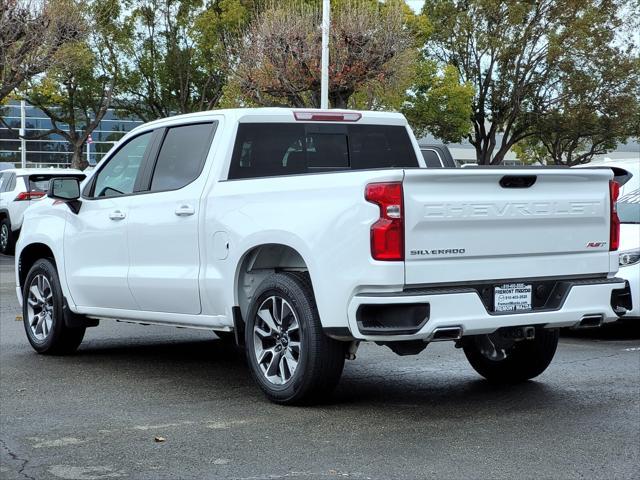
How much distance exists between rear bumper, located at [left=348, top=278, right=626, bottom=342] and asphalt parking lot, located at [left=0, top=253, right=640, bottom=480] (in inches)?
22.1

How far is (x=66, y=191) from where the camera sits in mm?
8641

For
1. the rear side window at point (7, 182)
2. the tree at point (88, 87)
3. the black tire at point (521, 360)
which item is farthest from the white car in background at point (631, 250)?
the tree at point (88, 87)

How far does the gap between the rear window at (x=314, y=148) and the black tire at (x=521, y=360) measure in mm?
1590

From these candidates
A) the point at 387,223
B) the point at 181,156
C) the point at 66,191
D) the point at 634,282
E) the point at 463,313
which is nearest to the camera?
the point at 387,223

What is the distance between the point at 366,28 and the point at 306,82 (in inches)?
102

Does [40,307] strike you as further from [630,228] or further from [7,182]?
[7,182]

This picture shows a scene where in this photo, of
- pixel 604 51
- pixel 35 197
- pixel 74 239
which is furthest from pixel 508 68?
pixel 74 239

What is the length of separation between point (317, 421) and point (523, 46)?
42.4 m

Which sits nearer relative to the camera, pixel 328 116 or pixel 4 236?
pixel 328 116

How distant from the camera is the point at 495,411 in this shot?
6.75 meters

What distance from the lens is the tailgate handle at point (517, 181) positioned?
21.2 feet

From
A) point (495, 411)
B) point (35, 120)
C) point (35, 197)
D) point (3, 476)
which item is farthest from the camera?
point (35, 120)

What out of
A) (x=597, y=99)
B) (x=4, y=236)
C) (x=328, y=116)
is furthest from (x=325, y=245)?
(x=597, y=99)

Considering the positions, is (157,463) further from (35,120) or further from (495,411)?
(35,120)
